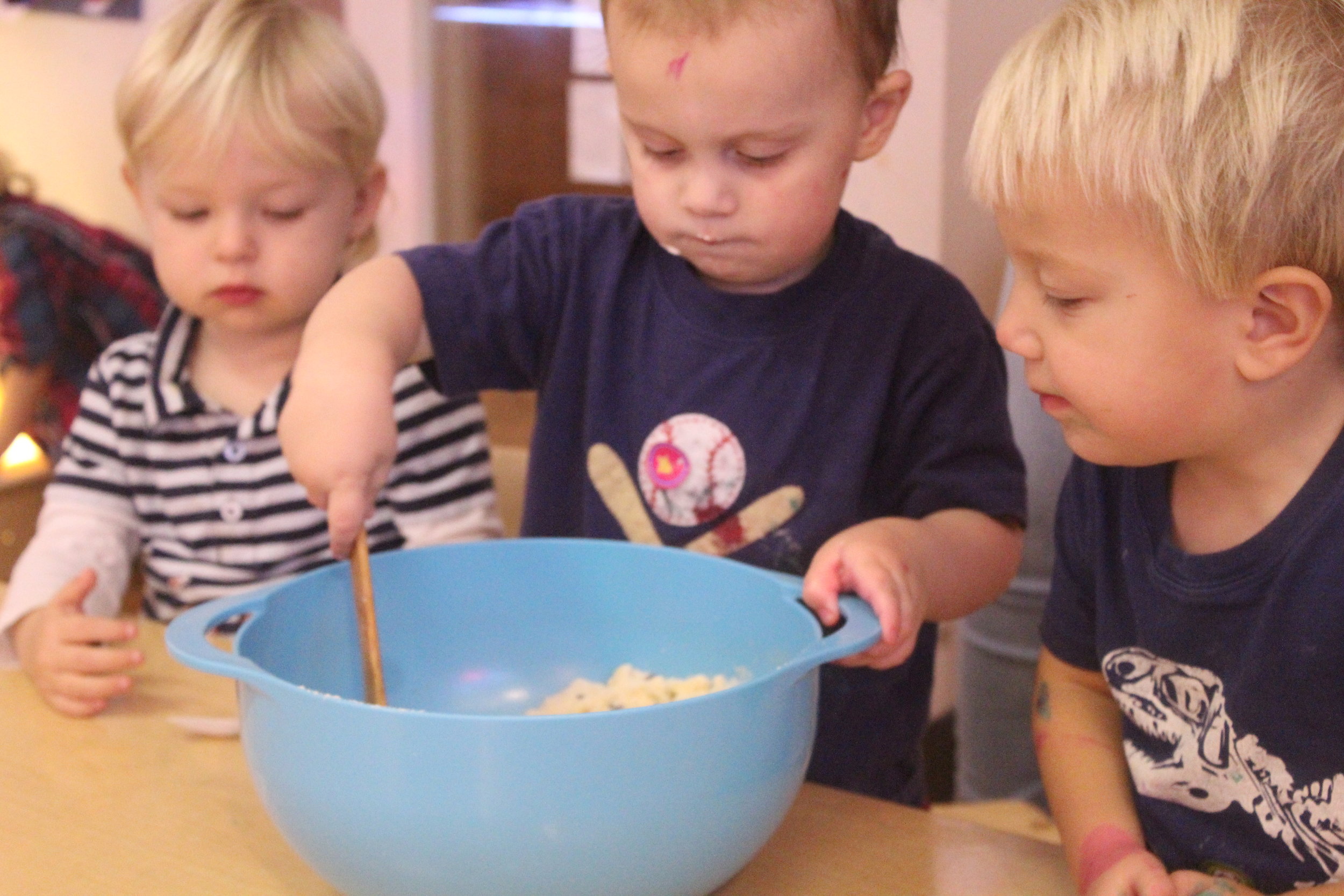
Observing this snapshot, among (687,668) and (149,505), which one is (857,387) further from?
(149,505)

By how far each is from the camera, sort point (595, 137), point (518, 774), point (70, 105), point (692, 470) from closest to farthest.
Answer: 1. point (518, 774)
2. point (692, 470)
3. point (595, 137)
4. point (70, 105)

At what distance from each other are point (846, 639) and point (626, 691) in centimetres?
21

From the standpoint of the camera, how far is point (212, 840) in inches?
30.5

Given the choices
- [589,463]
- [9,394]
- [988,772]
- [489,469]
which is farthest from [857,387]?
[9,394]

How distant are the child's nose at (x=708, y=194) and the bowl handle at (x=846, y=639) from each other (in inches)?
10.5

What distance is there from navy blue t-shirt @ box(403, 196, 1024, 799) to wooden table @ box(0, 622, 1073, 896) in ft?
0.82

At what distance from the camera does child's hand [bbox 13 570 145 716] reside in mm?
938

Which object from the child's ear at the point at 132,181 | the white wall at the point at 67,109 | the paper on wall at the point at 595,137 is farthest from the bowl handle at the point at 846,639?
the white wall at the point at 67,109

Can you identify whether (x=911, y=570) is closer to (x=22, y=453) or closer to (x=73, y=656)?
(x=73, y=656)

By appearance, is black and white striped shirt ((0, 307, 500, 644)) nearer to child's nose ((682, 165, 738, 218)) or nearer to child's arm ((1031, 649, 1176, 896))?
child's nose ((682, 165, 738, 218))

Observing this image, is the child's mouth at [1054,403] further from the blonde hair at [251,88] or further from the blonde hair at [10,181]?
the blonde hair at [10,181]

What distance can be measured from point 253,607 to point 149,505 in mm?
556

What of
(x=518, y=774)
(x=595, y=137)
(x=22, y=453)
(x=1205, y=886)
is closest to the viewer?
(x=518, y=774)

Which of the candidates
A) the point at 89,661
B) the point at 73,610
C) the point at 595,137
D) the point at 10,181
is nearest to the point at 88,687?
the point at 89,661
